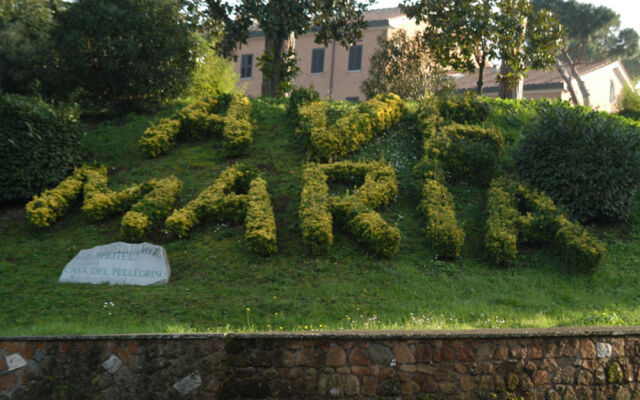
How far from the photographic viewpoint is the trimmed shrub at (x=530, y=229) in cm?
938

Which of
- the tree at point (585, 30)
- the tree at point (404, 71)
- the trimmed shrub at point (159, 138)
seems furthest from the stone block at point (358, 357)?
the tree at point (585, 30)

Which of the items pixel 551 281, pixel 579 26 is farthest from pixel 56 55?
pixel 579 26

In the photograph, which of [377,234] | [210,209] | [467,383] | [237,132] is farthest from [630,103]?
[467,383]

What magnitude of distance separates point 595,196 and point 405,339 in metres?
6.70

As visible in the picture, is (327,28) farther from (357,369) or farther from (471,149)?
(357,369)

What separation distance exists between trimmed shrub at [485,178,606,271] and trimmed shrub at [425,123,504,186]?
62 centimetres

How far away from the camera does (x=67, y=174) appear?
43.3 feet

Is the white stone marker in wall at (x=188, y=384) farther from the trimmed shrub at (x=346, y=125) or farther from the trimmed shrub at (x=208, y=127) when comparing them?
the trimmed shrub at (x=208, y=127)

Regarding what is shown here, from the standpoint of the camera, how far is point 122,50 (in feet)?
49.5

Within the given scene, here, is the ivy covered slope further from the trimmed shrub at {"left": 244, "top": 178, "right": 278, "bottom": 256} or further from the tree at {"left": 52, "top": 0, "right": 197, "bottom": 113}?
the tree at {"left": 52, "top": 0, "right": 197, "bottom": 113}

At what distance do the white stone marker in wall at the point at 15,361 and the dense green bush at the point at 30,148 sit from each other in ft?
24.4

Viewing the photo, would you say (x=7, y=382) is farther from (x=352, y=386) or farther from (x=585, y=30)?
(x=585, y=30)

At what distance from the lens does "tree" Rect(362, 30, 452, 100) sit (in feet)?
66.9

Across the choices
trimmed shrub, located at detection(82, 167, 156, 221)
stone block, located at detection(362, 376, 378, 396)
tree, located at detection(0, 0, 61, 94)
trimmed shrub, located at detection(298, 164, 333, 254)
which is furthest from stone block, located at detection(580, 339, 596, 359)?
tree, located at detection(0, 0, 61, 94)
